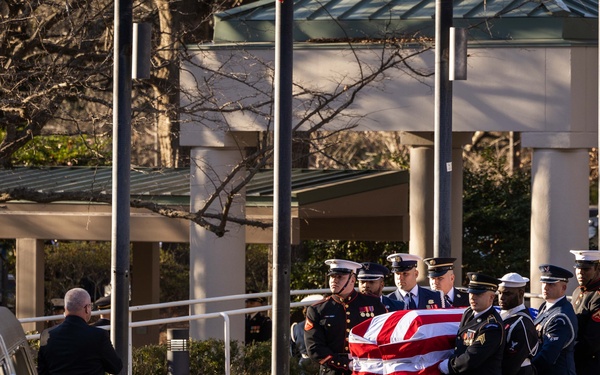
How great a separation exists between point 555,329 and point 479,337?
148 cm

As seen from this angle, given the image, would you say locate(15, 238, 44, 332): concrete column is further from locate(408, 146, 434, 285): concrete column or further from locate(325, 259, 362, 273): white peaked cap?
locate(325, 259, 362, 273): white peaked cap

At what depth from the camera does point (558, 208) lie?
1532 centimetres

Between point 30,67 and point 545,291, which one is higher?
point 30,67

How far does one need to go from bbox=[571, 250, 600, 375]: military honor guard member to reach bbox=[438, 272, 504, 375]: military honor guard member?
1822mm

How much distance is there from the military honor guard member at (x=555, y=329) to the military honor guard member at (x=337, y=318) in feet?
4.56

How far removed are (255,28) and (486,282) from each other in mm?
8372

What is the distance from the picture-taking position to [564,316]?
32.7 ft

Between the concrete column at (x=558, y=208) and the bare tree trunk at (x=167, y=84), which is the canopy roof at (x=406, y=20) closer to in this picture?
the bare tree trunk at (x=167, y=84)

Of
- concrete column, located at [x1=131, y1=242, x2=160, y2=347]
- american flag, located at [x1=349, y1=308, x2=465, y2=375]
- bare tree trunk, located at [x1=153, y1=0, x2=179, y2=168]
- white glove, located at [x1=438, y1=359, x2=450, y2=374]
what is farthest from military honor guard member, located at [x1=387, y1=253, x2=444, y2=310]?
concrete column, located at [x1=131, y1=242, x2=160, y2=347]

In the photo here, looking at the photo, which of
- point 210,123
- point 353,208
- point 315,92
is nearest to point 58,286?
point 353,208

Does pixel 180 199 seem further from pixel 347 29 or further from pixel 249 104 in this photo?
pixel 347 29

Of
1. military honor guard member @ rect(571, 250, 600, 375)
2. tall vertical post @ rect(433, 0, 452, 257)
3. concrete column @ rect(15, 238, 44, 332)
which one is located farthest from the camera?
concrete column @ rect(15, 238, 44, 332)

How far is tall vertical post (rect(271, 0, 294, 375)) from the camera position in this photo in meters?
10.9

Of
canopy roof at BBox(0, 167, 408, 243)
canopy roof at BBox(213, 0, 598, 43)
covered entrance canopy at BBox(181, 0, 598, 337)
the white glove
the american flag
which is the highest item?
canopy roof at BBox(213, 0, 598, 43)
